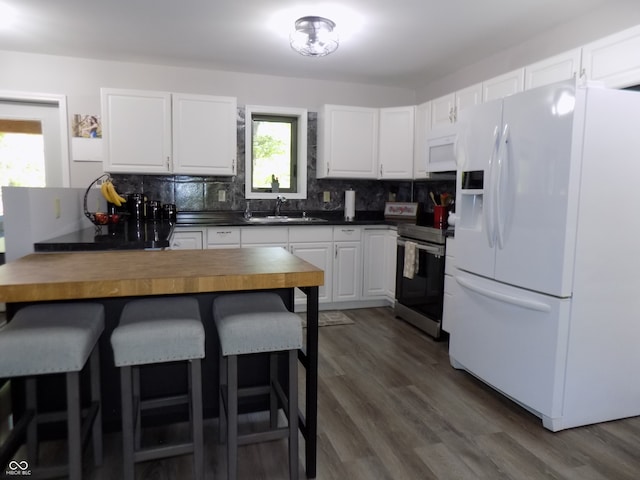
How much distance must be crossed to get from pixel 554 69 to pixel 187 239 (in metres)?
3.08

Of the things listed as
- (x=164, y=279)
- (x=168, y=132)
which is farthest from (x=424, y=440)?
(x=168, y=132)

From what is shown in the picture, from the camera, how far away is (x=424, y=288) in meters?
3.60

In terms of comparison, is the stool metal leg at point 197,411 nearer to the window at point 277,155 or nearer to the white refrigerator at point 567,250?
the white refrigerator at point 567,250

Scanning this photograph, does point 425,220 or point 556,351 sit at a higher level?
point 425,220

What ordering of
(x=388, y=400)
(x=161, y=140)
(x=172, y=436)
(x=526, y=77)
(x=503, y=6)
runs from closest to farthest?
(x=172, y=436) → (x=388, y=400) → (x=503, y=6) → (x=526, y=77) → (x=161, y=140)

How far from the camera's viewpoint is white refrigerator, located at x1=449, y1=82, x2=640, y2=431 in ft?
6.77

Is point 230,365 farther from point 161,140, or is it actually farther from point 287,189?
point 287,189

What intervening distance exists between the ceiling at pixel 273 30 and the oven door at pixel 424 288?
1.66 meters

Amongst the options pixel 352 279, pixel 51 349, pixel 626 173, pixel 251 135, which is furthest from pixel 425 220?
pixel 51 349

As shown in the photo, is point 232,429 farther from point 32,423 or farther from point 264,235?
point 264,235

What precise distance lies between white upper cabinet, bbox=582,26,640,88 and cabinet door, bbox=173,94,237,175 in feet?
9.47

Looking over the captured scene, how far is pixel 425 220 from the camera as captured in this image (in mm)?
4434

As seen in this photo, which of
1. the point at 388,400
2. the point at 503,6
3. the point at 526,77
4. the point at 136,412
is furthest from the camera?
the point at 526,77

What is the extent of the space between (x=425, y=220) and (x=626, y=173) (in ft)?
7.70
